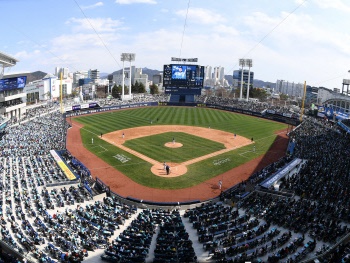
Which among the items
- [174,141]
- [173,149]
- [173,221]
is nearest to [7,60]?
[174,141]

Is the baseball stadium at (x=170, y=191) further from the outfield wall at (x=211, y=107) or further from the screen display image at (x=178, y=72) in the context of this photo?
the screen display image at (x=178, y=72)

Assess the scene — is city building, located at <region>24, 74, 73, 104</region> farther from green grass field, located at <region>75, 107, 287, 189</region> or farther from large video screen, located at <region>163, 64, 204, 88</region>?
green grass field, located at <region>75, 107, 287, 189</region>

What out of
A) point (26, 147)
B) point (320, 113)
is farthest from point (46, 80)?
point (320, 113)

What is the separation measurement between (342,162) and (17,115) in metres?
58.9

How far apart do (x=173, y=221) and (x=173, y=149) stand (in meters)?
20.6

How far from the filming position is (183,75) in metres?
83.5

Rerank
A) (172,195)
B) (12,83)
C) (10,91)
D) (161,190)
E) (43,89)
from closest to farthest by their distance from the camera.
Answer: (172,195)
(161,190)
(12,83)
(10,91)
(43,89)

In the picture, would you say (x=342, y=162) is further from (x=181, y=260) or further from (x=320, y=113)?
(x=320, y=113)

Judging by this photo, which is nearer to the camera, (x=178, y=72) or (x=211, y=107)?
(x=178, y=72)

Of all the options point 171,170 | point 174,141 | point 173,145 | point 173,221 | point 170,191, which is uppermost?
point 174,141

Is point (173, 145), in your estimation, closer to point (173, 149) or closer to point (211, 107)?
point (173, 149)

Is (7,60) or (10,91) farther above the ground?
(7,60)

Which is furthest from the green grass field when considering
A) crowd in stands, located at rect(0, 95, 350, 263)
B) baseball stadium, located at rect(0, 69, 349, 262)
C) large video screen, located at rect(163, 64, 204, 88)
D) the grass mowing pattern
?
large video screen, located at rect(163, 64, 204, 88)

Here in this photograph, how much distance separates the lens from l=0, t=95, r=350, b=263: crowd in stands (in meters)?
16.5
